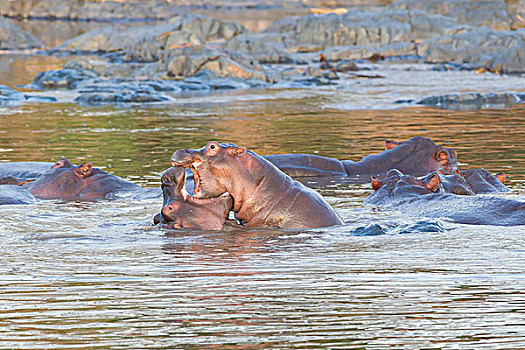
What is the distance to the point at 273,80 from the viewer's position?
94.8 ft

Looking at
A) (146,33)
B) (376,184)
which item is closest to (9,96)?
(376,184)

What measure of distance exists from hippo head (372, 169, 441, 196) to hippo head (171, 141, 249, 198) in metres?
2.21

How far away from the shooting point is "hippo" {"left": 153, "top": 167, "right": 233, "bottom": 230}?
714 cm

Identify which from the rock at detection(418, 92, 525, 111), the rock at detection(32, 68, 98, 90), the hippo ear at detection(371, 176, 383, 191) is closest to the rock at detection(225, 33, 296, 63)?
the rock at detection(32, 68, 98, 90)

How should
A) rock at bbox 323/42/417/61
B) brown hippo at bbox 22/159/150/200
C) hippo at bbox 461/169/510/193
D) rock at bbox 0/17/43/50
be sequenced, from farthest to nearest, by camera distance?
rock at bbox 0/17/43/50 → rock at bbox 323/42/417/61 → brown hippo at bbox 22/159/150/200 → hippo at bbox 461/169/510/193

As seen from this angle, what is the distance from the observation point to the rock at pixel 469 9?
5531 centimetres

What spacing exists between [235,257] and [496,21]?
171 ft

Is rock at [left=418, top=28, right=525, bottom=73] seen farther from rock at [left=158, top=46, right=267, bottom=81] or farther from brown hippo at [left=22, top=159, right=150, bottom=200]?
brown hippo at [left=22, top=159, right=150, bottom=200]

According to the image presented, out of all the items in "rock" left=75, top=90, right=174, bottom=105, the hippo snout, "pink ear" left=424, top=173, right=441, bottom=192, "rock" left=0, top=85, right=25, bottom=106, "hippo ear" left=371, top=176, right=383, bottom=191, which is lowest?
"rock" left=0, top=85, right=25, bottom=106

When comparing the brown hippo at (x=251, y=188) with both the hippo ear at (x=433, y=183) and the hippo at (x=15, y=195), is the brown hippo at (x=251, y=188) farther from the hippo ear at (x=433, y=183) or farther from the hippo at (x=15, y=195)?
the hippo at (x=15, y=195)

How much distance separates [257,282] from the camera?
5.36 metres

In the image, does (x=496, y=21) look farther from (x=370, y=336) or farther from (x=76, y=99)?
(x=370, y=336)

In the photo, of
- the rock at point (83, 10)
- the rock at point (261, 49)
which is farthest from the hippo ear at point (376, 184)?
the rock at point (83, 10)

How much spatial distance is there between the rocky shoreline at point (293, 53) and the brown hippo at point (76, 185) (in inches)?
492
